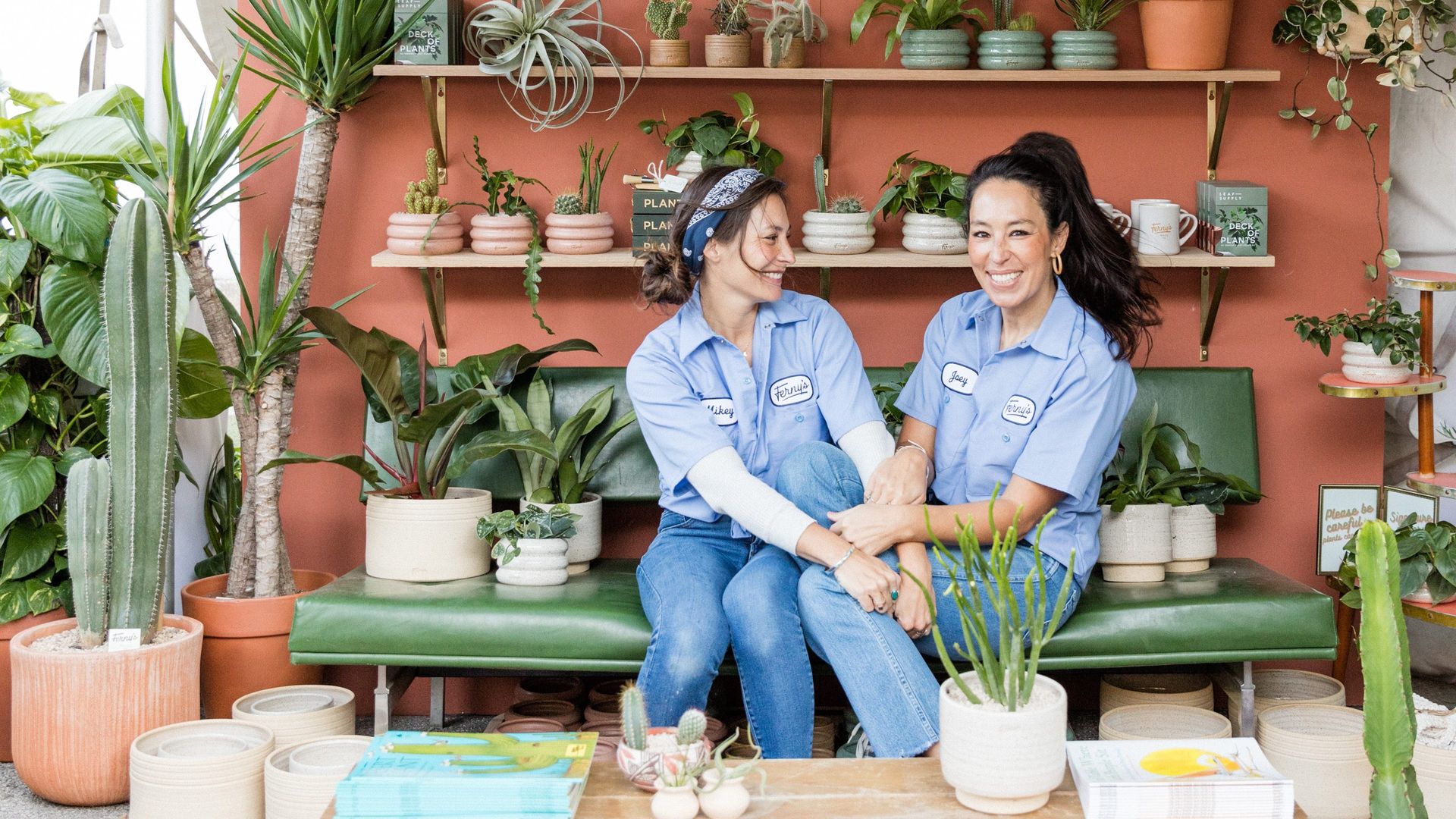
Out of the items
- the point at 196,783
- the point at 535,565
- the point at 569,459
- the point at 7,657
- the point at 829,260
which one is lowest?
the point at 196,783

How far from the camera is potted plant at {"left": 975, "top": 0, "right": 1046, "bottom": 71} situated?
3.12 m

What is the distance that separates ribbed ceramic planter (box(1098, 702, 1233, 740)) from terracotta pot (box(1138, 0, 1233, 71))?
4.89 feet

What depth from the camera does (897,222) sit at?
11.2 ft

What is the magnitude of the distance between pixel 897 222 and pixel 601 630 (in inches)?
53.4

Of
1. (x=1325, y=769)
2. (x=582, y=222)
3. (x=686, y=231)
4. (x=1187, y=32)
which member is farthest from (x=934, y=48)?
(x=1325, y=769)

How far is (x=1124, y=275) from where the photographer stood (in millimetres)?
2688

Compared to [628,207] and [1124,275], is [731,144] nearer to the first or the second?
[628,207]

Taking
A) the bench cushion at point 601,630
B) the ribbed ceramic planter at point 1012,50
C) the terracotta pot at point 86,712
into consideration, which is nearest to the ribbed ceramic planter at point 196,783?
the terracotta pot at point 86,712

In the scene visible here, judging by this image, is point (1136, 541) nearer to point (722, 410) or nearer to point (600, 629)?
point (722, 410)

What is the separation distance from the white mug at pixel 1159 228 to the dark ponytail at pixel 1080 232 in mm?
486

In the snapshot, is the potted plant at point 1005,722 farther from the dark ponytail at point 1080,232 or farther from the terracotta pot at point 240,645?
the terracotta pot at point 240,645

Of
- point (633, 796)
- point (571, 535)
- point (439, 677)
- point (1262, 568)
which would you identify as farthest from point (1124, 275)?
point (439, 677)

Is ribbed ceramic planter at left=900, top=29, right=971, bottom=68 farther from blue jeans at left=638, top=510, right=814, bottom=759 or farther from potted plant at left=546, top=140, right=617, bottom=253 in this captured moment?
blue jeans at left=638, top=510, right=814, bottom=759

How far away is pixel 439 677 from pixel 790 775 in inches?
64.2
